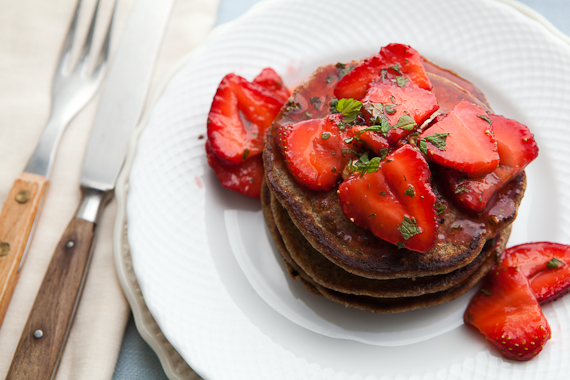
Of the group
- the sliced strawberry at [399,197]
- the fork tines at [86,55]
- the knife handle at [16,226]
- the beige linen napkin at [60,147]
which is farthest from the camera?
the fork tines at [86,55]

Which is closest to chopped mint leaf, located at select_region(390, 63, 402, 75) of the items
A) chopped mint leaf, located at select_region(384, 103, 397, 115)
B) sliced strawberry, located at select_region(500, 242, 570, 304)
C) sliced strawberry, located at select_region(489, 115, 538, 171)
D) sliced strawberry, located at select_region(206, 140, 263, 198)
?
chopped mint leaf, located at select_region(384, 103, 397, 115)

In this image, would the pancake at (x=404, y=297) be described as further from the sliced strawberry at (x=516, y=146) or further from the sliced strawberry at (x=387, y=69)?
the sliced strawberry at (x=387, y=69)

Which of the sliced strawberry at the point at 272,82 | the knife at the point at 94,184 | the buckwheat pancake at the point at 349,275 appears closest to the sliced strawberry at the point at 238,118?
the sliced strawberry at the point at 272,82

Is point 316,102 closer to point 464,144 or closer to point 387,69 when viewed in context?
point 387,69

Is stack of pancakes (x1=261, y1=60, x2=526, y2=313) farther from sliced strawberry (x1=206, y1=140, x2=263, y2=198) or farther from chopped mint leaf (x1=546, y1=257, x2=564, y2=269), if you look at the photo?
chopped mint leaf (x1=546, y1=257, x2=564, y2=269)

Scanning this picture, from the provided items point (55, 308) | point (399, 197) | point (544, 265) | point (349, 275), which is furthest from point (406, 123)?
point (55, 308)

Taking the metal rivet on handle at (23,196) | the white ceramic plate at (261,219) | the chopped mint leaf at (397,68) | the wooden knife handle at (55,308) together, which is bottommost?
the wooden knife handle at (55,308)

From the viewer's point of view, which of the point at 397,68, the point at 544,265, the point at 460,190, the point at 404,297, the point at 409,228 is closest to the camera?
the point at 409,228
